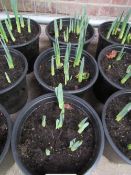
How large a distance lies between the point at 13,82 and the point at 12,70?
0.26 ft

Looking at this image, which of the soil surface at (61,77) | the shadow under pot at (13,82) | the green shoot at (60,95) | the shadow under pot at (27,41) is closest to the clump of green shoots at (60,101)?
the green shoot at (60,95)

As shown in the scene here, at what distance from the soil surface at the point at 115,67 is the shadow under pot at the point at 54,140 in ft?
0.93

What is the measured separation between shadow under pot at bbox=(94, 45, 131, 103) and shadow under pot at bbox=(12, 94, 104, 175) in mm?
237

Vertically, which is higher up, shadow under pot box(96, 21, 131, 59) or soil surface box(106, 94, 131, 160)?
shadow under pot box(96, 21, 131, 59)

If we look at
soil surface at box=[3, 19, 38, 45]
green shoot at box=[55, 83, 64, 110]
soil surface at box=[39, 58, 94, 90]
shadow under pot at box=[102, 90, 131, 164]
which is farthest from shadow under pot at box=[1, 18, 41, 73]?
shadow under pot at box=[102, 90, 131, 164]

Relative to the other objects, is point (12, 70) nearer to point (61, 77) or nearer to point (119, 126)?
point (61, 77)

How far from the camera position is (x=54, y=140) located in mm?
917

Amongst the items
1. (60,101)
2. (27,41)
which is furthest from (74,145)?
(27,41)

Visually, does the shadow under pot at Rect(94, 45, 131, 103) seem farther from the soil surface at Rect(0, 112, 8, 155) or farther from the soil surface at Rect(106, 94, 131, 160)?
the soil surface at Rect(0, 112, 8, 155)

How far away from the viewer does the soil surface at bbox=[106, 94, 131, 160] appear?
941 millimetres

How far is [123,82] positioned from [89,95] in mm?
295

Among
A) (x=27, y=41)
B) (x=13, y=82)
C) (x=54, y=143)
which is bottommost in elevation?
(x=54, y=143)

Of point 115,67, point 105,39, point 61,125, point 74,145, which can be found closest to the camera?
point 74,145

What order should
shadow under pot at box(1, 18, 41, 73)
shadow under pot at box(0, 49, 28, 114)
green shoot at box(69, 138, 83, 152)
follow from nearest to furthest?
green shoot at box(69, 138, 83, 152)
shadow under pot at box(0, 49, 28, 114)
shadow under pot at box(1, 18, 41, 73)
